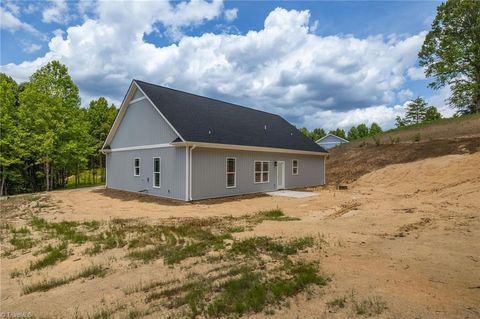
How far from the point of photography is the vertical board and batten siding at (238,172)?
13742mm

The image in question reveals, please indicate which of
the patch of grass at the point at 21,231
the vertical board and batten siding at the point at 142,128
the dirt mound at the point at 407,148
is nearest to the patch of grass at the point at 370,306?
the patch of grass at the point at 21,231

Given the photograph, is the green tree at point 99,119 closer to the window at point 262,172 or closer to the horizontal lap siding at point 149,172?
the horizontal lap siding at point 149,172

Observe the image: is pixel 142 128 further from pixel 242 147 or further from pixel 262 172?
pixel 262 172

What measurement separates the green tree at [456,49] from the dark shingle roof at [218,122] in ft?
54.0

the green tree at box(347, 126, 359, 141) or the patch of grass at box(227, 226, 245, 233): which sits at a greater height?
the green tree at box(347, 126, 359, 141)

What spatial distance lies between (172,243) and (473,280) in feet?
17.3

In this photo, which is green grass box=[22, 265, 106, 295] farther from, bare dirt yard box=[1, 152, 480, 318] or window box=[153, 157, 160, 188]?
window box=[153, 157, 160, 188]

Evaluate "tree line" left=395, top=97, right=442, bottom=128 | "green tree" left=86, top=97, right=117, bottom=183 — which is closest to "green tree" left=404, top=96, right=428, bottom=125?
"tree line" left=395, top=97, right=442, bottom=128

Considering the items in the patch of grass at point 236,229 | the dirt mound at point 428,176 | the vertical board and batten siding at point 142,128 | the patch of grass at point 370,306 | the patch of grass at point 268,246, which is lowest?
the patch of grass at point 236,229

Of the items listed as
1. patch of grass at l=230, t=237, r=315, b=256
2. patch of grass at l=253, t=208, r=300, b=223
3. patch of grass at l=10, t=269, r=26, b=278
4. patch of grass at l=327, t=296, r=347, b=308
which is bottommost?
patch of grass at l=10, t=269, r=26, b=278

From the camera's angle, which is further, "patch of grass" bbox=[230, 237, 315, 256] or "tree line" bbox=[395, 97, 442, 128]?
"tree line" bbox=[395, 97, 442, 128]

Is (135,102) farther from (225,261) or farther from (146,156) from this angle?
(225,261)

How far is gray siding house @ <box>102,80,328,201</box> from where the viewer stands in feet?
45.2

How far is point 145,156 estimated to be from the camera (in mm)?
16047
